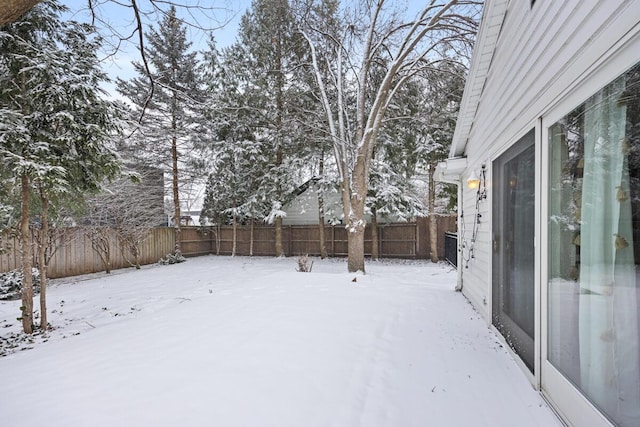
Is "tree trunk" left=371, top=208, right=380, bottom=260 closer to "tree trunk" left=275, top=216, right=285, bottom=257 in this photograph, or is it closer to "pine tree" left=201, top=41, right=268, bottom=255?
"tree trunk" left=275, top=216, right=285, bottom=257

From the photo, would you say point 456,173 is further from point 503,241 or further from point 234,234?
point 234,234

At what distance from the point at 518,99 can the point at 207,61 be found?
12058 millimetres

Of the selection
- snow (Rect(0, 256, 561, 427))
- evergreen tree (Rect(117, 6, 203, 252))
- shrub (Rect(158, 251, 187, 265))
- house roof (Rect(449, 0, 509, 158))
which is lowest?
shrub (Rect(158, 251, 187, 265))

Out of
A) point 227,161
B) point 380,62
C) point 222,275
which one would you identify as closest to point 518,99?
point 380,62

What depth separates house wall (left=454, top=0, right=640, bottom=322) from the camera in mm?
1468

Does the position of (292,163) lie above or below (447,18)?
below

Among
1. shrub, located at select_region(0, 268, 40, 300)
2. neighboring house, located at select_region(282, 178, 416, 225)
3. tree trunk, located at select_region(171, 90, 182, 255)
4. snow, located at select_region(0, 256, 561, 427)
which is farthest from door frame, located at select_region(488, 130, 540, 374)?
tree trunk, located at select_region(171, 90, 182, 255)

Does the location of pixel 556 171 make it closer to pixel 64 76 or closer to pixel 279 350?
pixel 279 350

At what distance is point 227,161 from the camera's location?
41.9ft

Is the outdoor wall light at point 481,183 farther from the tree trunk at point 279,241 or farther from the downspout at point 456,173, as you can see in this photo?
the tree trunk at point 279,241

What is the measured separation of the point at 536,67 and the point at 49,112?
17.9ft

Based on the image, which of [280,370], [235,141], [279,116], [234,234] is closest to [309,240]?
[234,234]

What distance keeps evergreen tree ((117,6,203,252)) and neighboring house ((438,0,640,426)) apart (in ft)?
37.7

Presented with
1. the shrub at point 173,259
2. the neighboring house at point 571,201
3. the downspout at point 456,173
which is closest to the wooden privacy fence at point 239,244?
the shrub at point 173,259
